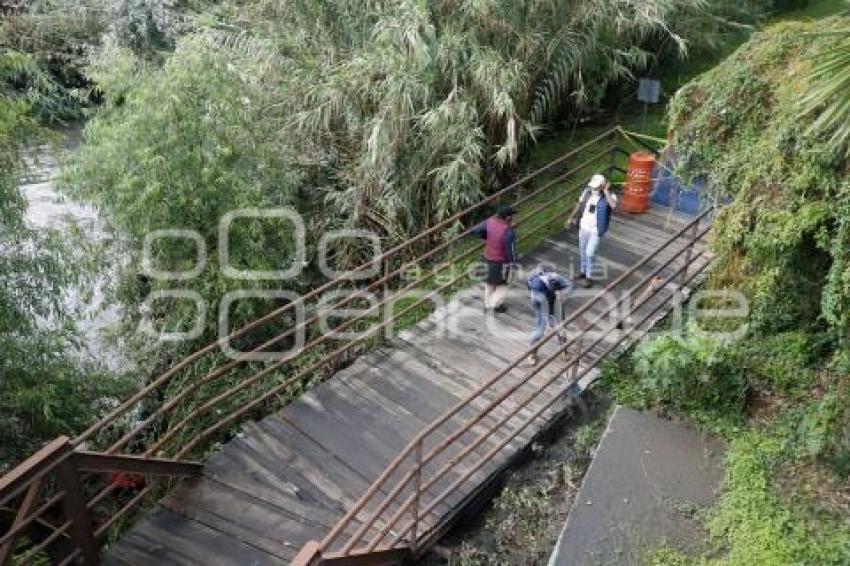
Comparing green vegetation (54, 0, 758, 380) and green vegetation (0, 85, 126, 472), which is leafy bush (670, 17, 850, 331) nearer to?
green vegetation (54, 0, 758, 380)

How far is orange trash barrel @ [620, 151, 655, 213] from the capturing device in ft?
32.6

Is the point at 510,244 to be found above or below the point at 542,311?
above

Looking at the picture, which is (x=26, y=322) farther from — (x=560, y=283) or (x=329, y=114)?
(x=560, y=283)

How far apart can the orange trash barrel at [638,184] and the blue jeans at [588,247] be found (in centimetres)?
201

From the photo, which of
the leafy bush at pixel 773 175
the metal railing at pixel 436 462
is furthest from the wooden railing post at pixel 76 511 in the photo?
the leafy bush at pixel 773 175

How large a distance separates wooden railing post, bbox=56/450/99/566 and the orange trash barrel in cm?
788

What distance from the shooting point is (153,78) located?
798 cm

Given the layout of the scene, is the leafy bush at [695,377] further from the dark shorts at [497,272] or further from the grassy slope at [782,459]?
the dark shorts at [497,272]

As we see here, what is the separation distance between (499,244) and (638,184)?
3459 mm

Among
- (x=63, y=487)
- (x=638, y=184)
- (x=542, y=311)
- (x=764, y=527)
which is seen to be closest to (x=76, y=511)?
(x=63, y=487)

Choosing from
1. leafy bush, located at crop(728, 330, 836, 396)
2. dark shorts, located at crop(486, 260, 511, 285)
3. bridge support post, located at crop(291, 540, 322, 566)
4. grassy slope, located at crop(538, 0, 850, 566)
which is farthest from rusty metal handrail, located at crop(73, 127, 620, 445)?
leafy bush, located at crop(728, 330, 836, 396)

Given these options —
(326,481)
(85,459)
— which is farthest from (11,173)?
(326,481)

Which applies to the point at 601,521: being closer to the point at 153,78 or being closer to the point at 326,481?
the point at 326,481

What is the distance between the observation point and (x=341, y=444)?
21.6 feet
